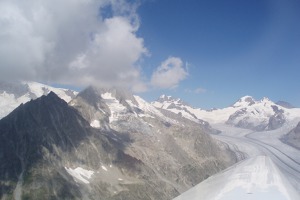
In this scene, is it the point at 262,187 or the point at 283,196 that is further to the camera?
the point at 262,187

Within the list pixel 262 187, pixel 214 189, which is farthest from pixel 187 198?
pixel 262 187

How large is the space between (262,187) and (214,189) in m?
9.63

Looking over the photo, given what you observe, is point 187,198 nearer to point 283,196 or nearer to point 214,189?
point 214,189

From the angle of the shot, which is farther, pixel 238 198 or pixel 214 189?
pixel 214 189

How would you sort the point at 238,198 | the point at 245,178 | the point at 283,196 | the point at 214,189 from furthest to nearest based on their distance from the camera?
the point at 245,178 < the point at 214,189 < the point at 283,196 < the point at 238,198

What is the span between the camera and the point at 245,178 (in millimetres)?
103000

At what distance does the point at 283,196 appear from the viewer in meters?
83.8

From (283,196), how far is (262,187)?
7.11 metres

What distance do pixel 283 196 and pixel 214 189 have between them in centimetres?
1336

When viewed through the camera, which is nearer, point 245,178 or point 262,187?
point 262,187

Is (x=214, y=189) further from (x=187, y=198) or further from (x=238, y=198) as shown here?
(x=238, y=198)

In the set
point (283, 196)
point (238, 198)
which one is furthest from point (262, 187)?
point (238, 198)

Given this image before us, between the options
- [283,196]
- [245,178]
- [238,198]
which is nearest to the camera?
[238,198]

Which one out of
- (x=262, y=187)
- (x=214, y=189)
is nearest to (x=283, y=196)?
(x=262, y=187)
